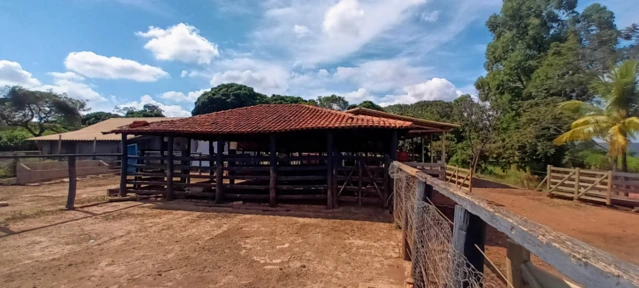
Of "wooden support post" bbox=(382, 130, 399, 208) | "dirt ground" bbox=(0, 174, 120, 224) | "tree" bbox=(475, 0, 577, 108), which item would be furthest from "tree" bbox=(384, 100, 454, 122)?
"dirt ground" bbox=(0, 174, 120, 224)

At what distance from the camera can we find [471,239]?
1.88m

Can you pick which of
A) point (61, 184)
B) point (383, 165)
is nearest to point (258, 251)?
point (383, 165)

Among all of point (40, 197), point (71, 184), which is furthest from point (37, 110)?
point (71, 184)

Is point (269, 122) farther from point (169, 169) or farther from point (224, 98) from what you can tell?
point (224, 98)

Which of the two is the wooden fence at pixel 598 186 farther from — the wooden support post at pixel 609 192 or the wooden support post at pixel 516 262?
the wooden support post at pixel 516 262

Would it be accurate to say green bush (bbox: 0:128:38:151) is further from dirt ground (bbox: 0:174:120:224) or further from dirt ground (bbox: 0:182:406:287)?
dirt ground (bbox: 0:182:406:287)

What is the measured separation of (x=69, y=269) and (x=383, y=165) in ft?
24.2

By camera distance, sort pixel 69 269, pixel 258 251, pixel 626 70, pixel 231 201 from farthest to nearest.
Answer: pixel 626 70 < pixel 231 201 < pixel 258 251 < pixel 69 269

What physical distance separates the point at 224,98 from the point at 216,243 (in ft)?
104

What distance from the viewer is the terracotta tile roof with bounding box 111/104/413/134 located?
8.85 meters

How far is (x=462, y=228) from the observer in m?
1.96

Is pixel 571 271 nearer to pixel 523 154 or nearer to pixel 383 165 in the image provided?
pixel 383 165

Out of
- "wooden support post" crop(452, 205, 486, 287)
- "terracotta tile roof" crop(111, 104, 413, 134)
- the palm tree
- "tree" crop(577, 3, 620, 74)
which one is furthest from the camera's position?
"tree" crop(577, 3, 620, 74)

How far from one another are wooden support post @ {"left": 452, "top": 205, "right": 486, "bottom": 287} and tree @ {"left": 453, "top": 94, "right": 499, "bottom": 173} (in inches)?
860
